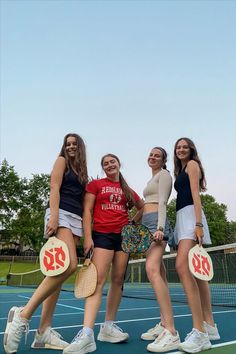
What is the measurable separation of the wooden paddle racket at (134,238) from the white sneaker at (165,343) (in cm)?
84

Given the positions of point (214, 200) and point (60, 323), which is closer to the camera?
point (60, 323)

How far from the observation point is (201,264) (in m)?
3.83

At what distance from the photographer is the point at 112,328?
4.07 meters

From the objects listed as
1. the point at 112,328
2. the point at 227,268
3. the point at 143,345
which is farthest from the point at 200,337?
the point at 227,268

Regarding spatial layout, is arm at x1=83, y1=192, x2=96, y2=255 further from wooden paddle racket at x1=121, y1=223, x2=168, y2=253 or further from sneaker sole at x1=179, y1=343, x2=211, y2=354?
sneaker sole at x1=179, y1=343, x2=211, y2=354

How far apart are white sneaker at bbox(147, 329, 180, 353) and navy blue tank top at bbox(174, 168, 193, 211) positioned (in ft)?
4.24

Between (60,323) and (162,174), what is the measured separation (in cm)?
281

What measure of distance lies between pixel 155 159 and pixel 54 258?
5.44ft

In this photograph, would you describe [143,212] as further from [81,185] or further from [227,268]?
[227,268]

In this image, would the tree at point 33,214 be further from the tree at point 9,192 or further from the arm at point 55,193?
the arm at point 55,193

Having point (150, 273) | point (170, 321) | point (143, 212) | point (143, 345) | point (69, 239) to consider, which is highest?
point (143, 212)

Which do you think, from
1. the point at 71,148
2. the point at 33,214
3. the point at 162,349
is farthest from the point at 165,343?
the point at 33,214

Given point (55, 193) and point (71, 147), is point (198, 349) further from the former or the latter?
point (71, 147)

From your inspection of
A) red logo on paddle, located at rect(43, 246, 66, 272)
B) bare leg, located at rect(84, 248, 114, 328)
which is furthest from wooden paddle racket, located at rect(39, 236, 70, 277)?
bare leg, located at rect(84, 248, 114, 328)
